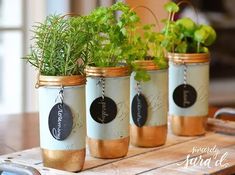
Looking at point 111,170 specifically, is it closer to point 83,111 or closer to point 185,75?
point 83,111

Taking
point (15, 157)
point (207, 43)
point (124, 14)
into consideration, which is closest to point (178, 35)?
point (207, 43)

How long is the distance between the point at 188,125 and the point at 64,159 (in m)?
0.44

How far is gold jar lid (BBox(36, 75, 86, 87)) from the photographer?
3.54 ft

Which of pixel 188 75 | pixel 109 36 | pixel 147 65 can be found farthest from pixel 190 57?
pixel 109 36

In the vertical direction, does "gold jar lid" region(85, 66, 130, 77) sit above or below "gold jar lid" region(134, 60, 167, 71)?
below

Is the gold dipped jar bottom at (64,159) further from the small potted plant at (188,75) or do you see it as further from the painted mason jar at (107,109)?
the small potted plant at (188,75)

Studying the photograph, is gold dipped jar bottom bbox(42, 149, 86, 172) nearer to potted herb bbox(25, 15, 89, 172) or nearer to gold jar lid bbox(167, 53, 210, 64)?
potted herb bbox(25, 15, 89, 172)

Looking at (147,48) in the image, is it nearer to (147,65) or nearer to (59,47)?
(147,65)

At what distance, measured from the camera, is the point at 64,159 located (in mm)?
1102

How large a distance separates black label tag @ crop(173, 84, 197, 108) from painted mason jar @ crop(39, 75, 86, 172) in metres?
0.38

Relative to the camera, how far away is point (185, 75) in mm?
1416

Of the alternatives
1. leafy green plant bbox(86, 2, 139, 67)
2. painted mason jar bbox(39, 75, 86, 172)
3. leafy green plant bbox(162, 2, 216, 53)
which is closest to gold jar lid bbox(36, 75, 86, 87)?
painted mason jar bbox(39, 75, 86, 172)

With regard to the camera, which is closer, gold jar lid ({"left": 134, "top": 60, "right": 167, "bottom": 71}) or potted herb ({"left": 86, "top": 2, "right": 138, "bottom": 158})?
potted herb ({"left": 86, "top": 2, "right": 138, "bottom": 158})

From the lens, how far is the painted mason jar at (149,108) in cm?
131
